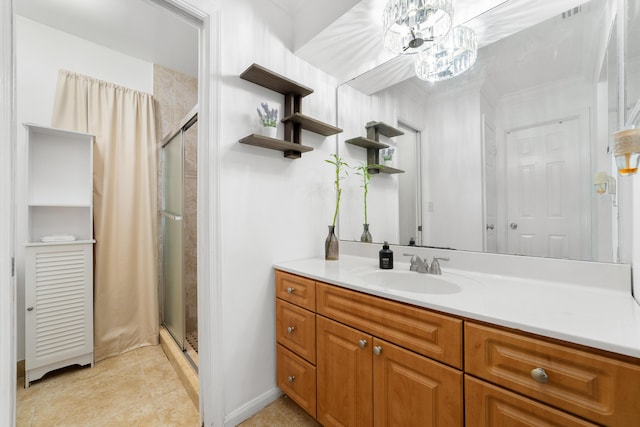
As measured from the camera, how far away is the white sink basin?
118 cm

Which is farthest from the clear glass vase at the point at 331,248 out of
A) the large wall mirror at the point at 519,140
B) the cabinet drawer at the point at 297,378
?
the cabinet drawer at the point at 297,378

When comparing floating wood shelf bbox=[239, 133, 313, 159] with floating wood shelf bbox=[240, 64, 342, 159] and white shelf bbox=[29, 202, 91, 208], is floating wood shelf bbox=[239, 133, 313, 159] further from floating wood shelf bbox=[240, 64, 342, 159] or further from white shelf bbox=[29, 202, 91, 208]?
white shelf bbox=[29, 202, 91, 208]

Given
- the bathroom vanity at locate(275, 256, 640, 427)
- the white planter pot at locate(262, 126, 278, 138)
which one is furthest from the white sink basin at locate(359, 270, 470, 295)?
the white planter pot at locate(262, 126, 278, 138)

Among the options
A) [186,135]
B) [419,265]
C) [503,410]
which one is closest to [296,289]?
[419,265]

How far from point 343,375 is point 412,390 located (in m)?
0.33

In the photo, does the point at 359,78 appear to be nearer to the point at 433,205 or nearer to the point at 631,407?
the point at 433,205

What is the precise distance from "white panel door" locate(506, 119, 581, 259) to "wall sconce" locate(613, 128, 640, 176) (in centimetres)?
49

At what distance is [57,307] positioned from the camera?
1.78m

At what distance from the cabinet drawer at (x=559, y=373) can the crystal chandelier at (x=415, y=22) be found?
119 centimetres

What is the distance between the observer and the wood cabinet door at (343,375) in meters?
1.04

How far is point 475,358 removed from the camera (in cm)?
75

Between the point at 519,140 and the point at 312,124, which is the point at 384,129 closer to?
the point at 312,124

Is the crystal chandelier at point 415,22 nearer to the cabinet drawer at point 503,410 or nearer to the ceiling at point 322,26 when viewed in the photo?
the ceiling at point 322,26

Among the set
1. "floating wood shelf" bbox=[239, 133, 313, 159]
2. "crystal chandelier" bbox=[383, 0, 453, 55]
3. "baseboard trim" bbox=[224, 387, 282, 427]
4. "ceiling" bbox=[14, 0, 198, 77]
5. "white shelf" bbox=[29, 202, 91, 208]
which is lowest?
"baseboard trim" bbox=[224, 387, 282, 427]
